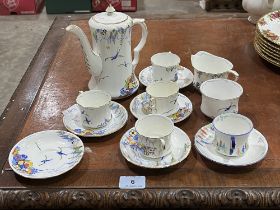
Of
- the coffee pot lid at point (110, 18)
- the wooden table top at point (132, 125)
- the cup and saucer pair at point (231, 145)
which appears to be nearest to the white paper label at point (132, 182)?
the wooden table top at point (132, 125)

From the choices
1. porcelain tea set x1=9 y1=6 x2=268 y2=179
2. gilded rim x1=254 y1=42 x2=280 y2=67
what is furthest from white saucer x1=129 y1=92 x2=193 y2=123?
gilded rim x1=254 y1=42 x2=280 y2=67

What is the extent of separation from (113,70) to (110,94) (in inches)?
2.4

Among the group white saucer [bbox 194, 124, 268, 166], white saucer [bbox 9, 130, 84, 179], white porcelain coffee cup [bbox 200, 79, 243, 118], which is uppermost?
white porcelain coffee cup [bbox 200, 79, 243, 118]

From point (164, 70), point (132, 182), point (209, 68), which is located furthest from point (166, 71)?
point (132, 182)

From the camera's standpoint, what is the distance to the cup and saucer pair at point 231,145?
853 millimetres

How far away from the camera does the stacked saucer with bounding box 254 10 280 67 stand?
1171 millimetres

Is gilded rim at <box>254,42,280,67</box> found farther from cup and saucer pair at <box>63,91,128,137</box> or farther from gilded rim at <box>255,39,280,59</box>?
cup and saucer pair at <box>63,91,128,137</box>

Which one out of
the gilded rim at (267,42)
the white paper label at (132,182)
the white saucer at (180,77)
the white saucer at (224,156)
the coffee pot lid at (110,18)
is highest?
the coffee pot lid at (110,18)

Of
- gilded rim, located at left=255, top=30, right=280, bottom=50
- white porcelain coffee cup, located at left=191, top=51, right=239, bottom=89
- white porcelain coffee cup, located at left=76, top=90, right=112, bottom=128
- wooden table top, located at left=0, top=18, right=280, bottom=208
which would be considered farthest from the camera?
gilded rim, located at left=255, top=30, right=280, bottom=50

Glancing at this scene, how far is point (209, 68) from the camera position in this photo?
1149 millimetres

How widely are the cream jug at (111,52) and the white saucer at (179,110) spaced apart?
44 millimetres

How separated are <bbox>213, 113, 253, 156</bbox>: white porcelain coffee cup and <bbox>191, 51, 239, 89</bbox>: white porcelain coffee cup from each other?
176 mm

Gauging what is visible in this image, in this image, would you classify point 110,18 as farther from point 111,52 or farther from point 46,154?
point 46,154

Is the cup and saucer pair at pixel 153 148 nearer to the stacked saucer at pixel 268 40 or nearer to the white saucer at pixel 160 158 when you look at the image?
the white saucer at pixel 160 158
